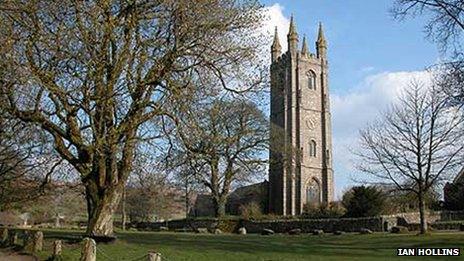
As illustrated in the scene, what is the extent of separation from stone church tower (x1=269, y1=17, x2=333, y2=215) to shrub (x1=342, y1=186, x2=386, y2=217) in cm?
3463

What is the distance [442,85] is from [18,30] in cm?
1592

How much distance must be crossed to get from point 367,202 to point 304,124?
46.8m

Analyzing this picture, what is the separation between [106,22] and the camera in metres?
19.8

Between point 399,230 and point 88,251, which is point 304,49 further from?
point 88,251

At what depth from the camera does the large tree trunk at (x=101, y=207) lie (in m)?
22.4

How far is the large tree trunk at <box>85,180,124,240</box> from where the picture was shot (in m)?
22.4

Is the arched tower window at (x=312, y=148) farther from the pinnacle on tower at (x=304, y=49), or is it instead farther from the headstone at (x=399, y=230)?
the headstone at (x=399, y=230)

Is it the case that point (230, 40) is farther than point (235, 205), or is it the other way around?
point (235, 205)

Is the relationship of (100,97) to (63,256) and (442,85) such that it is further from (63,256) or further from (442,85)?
(442,85)

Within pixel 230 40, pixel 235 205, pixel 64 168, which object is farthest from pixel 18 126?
pixel 235 205

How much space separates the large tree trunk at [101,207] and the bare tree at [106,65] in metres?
0.04

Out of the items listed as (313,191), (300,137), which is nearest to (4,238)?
(313,191)

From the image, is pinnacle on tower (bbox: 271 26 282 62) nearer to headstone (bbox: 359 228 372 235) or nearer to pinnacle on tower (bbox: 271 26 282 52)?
pinnacle on tower (bbox: 271 26 282 52)

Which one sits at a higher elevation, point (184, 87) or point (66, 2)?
point (66, 2)
